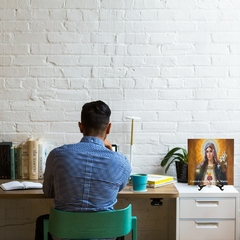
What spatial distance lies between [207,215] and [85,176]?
1047mm

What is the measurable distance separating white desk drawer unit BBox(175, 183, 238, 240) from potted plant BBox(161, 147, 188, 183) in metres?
0.27

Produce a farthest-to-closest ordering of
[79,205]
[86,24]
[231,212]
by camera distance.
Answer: [86,24], [231,212], [79,205]

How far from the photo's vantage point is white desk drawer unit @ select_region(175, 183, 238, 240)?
306 centimetres

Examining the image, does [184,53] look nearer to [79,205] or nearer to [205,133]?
[205,133]

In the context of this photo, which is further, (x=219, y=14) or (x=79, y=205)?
(x=219, y=14)

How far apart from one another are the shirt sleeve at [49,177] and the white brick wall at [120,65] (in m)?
0.90

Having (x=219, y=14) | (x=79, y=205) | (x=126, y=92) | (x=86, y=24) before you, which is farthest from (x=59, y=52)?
(x=79, y=205)

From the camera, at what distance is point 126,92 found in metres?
3.49

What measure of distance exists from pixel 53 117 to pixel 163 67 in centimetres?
87

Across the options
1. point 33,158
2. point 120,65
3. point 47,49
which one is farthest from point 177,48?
point 33,158

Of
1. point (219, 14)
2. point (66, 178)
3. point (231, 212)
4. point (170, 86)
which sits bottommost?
point (231, 212)

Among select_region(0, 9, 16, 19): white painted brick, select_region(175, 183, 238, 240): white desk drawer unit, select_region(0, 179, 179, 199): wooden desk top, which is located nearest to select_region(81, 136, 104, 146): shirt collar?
select_region(0, 179, 179, 199): wooden desk top

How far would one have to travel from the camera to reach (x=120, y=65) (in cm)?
348

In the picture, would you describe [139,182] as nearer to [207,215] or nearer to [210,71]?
[207,215]
